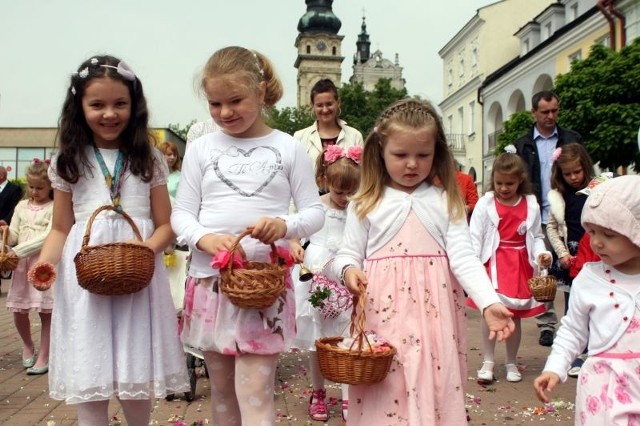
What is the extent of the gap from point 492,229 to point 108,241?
4027 mm

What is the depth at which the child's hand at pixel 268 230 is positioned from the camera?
313 centimetres

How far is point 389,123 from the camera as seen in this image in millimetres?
Result: 3467

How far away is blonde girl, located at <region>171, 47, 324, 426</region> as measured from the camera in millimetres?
3348

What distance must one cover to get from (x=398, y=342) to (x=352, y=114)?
47084 millimetres

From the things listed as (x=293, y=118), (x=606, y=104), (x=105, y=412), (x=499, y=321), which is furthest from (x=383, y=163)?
(x=293, y=118)

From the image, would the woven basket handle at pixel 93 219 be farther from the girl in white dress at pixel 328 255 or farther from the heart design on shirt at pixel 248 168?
the girl in white dress at pixel 328 255

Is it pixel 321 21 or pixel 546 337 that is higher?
pixel 321 21

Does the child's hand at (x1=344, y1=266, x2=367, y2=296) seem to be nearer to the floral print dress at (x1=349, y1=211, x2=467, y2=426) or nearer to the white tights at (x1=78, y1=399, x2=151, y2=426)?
the floral print dress at (x1=349, y1=211, x2=467, y2=426)

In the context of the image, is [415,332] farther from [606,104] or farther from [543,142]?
[606,104]

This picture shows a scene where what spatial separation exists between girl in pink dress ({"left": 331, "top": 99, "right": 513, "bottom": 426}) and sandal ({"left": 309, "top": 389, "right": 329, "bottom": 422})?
187 cm

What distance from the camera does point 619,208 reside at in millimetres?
3074

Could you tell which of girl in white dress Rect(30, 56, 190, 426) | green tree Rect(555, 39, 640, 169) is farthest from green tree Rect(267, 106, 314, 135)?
girl in white dress Rect(30, 56, 190, 426)

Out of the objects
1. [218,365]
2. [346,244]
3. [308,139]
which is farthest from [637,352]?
[308,139]

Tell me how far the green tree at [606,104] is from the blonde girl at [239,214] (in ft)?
51.7
